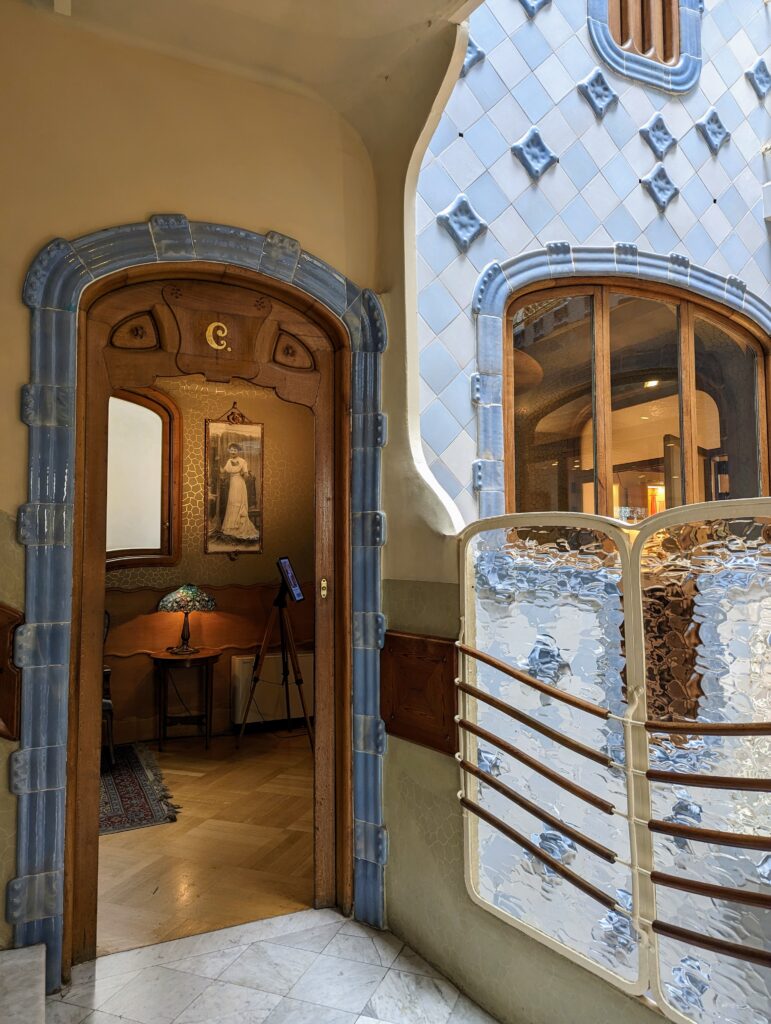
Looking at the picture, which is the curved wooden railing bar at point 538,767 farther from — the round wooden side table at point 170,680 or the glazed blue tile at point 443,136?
the round wooden side table at point 170,680

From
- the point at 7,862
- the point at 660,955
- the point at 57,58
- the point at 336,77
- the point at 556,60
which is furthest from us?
the point at 556,60

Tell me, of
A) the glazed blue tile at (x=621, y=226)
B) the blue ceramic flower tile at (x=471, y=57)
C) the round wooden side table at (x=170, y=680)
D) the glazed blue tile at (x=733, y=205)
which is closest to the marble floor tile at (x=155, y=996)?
the round wooden side table at (x=170, y=680)

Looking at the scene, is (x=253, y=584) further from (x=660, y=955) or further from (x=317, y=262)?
(x=660, y=955)

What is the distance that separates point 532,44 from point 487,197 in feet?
2.51

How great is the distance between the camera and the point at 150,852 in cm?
326

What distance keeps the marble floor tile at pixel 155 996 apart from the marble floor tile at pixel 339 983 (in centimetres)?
32

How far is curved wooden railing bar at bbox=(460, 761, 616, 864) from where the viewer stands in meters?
1.77

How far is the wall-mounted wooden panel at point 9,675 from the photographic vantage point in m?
2.20

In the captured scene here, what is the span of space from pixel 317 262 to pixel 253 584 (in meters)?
3.36

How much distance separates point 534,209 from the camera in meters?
3.17

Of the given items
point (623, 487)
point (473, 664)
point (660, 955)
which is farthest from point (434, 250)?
point (660, 955)

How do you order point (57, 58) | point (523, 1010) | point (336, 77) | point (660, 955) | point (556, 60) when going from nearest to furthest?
point (660, 955) → point (523, 1010) → point (57, 58) → point (336, 77) → point (556, 60)

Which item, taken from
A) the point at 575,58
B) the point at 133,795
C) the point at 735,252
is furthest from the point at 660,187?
the point at 133,795

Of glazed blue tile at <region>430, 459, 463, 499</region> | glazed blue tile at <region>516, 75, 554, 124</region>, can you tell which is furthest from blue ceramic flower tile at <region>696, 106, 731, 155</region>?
glazed blue tile at <region>430, 459, 463, 499</region>
